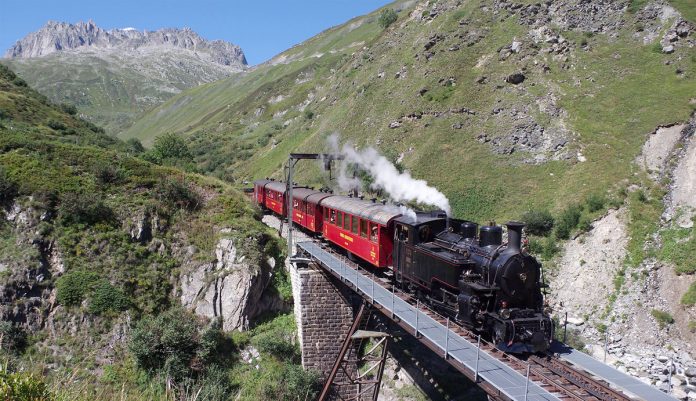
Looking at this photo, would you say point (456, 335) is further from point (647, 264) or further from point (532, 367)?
point (647, 264)

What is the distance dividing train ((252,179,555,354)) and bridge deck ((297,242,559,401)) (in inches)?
29.3

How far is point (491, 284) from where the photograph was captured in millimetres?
12602

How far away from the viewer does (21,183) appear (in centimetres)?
2230

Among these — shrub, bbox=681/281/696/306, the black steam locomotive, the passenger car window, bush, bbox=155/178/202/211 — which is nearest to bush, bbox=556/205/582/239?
shrub, bbox=681/281/696/306

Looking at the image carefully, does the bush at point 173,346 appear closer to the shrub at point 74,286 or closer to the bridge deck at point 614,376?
the shrub at point 74,286

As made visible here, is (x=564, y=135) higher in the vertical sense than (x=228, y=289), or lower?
higher

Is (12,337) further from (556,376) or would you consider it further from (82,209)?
Answer: (556,376)

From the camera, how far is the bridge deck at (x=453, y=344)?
9742 millimetres

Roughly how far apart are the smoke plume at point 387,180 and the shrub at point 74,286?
15118mm

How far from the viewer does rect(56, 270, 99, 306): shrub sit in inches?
780

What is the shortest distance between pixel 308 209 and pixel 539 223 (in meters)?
14.9

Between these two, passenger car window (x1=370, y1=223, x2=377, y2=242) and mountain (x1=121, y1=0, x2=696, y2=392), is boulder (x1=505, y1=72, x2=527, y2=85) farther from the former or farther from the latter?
passenger car window (x1=370, y1=223, x2=377, y2=242)

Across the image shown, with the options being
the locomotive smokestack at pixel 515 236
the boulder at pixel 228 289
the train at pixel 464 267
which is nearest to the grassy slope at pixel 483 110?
the train at pixel 464 267

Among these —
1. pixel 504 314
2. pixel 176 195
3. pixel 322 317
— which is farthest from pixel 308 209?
pixel 504 314
